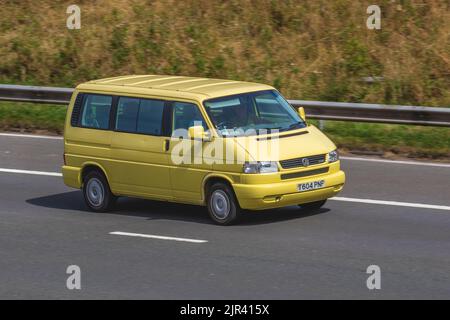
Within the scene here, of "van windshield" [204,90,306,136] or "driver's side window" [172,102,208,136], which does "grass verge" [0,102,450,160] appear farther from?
"driver's side window" [172,102,208,136]

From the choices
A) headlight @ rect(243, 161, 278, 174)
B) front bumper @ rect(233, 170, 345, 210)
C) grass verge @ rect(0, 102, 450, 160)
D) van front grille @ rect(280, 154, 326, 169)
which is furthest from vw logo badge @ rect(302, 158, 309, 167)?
grass verge @ rect(0, 102, 450, 160)

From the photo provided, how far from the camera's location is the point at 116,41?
26.3 meters

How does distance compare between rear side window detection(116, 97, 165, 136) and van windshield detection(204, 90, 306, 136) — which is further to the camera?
rear side window detection(116, 97, 165, 136)

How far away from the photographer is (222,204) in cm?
1366

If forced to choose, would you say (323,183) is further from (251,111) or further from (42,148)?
(42,148)

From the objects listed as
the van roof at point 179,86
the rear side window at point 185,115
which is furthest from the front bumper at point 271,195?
the van roof at point 179,86

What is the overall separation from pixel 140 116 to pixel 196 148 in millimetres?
1053

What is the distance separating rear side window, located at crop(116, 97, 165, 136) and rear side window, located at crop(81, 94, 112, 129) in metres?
0.23

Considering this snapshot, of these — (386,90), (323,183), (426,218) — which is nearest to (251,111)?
(323,183)

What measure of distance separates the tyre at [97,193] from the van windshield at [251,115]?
77.5 inches

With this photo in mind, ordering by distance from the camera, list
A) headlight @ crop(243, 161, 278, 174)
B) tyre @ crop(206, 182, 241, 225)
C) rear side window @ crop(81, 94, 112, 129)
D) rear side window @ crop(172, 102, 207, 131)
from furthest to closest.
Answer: rear side window @ crop(81, 94, 112, 129)
rear side window @ crop(172, 102, 207, 131)
tyre @ crop(206, 182, 241, 225)
headlight @ crop(243, 161, 278, 174)

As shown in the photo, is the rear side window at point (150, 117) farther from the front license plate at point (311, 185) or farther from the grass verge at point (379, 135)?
the grass verge at point (379, 135)

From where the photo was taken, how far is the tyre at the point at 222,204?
44.4ft

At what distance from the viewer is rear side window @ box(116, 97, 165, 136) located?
46.6 feet
